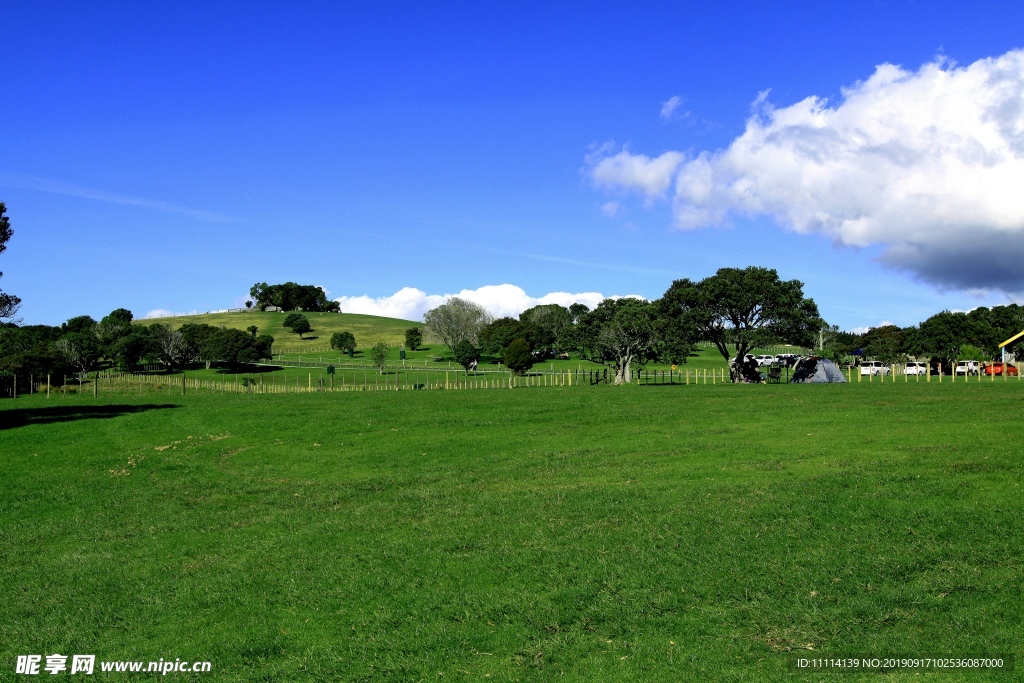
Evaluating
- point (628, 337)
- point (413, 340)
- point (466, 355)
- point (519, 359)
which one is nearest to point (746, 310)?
point (628, 337)

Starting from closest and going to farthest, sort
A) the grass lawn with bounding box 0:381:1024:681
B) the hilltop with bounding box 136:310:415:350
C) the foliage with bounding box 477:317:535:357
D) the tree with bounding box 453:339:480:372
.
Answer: the grass lawn with bounding box 0:381:1024:681 < the tree with bounding box 453:339:480:372 < the foliage with bounding box 477:317:535:357 < the hilltop with bounding box 136:310:415:350

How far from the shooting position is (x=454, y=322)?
155625 millimetres

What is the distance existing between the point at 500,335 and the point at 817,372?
73.9 meters

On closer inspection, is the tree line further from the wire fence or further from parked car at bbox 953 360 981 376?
parked car at bbox 953 360 981 376

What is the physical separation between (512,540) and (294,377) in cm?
9705

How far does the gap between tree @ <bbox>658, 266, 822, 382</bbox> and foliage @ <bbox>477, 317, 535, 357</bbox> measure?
59.0 metres

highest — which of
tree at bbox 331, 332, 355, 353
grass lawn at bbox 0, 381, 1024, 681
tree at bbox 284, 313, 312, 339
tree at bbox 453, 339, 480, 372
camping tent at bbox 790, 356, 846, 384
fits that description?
tree at bbox 284, 313, 312, 339

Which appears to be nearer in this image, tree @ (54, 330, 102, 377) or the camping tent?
the camping tent

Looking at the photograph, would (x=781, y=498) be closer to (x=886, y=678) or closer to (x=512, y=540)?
(x=512, y=540)

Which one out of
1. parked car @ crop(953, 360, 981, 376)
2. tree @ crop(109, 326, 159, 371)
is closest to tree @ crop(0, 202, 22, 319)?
tree @ crop(109, 326, 159, 371)

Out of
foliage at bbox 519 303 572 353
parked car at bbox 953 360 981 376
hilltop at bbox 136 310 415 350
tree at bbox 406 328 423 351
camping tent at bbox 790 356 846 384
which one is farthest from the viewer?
hilltop at bbox 136 310 415 350

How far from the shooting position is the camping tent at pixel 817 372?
71875 millimetres

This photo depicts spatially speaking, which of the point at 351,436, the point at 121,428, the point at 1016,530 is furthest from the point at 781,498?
the point at 121,428

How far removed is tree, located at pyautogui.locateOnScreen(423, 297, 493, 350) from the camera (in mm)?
154500
